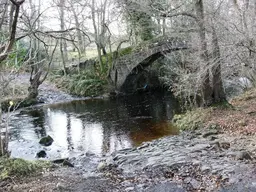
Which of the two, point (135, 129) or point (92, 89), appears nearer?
point (135, 129)

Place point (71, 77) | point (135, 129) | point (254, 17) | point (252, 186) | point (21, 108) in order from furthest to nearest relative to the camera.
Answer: point (71, 77)
point (21, 108)
point (135, 129)
point (254, 17)
point (252, 186)

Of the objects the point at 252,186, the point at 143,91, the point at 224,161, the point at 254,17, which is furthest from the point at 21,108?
the point at 252,186

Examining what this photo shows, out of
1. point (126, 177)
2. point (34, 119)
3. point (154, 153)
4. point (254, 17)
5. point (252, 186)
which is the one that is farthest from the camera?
point (34, 119)

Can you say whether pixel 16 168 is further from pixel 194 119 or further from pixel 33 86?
pixel 33 86

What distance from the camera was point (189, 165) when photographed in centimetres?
713

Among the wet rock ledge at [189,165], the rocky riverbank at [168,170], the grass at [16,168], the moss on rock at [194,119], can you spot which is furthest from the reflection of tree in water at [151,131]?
the grass at [16,168]

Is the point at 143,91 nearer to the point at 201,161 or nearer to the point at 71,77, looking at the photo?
the point at 71,77

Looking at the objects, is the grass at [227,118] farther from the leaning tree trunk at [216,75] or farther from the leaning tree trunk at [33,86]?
the leaning tree trunk at [33,86]

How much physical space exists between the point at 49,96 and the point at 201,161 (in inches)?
702

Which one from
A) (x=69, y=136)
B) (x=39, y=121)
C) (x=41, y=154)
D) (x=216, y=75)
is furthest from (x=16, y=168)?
(x=39, y=121)

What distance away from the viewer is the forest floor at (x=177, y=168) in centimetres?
602

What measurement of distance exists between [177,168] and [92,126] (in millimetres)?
7618

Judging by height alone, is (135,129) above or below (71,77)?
below

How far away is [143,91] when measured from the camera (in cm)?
2497
